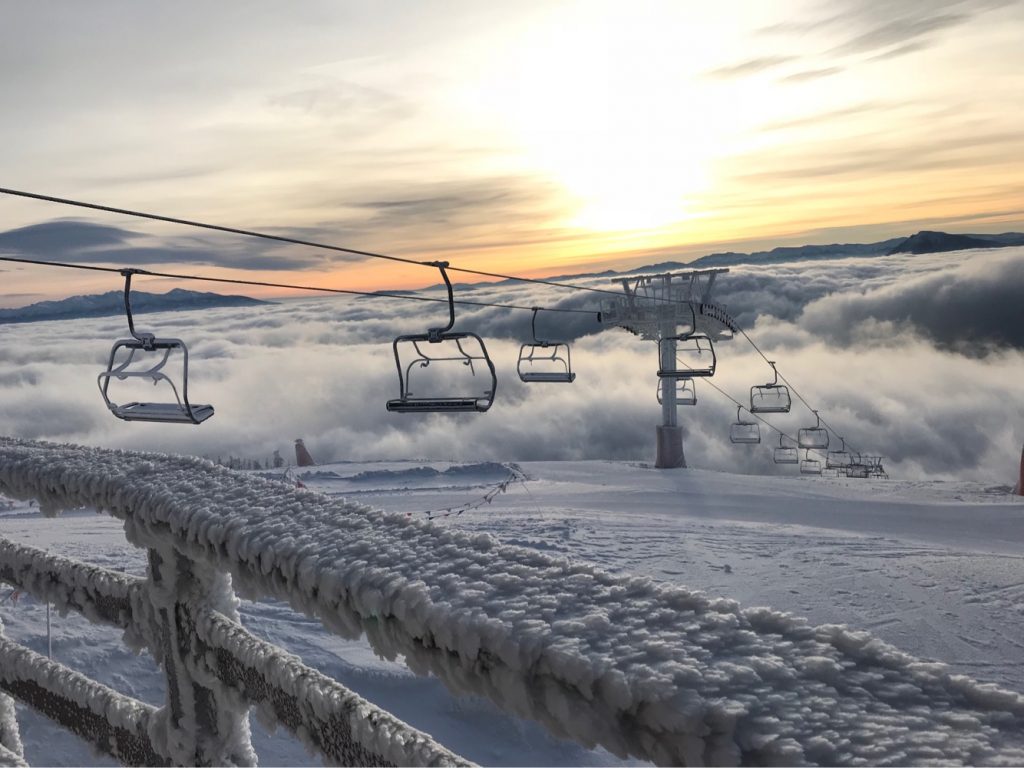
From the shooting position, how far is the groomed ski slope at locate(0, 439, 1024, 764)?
3.50 feet

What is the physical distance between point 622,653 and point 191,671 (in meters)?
1.49

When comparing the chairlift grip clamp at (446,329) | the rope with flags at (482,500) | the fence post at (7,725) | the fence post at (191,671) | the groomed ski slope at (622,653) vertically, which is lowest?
the rope with flags at (482,500)

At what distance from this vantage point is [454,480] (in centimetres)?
2767

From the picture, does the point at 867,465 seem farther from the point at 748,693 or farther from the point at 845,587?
the point at 748,693

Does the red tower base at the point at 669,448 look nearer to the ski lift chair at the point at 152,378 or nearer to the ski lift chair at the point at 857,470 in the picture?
the ski lift chair at the point at 857,470

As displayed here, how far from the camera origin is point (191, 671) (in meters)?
2.20

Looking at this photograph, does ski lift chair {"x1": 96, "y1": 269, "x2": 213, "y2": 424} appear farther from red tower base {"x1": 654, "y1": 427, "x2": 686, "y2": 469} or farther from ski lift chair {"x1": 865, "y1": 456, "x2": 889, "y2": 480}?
ski lift chair {"x1": 865, "y1": 456, "x2": 889, "y2": 480}

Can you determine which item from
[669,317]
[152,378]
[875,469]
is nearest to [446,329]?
[152,378]

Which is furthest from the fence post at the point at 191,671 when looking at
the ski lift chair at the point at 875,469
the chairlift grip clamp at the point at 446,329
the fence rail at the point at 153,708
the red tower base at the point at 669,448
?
the ski lift chair at the point at 875,469

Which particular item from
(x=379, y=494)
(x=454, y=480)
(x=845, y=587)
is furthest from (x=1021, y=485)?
(x=379, y=494)

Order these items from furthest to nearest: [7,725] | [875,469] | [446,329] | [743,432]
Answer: [875,469] < [743,432] < [446,329] < [7,725]

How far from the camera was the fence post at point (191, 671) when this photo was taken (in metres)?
2.16

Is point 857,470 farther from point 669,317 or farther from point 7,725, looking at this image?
point 7,725

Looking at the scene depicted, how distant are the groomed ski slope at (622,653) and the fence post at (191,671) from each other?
1.07ft
